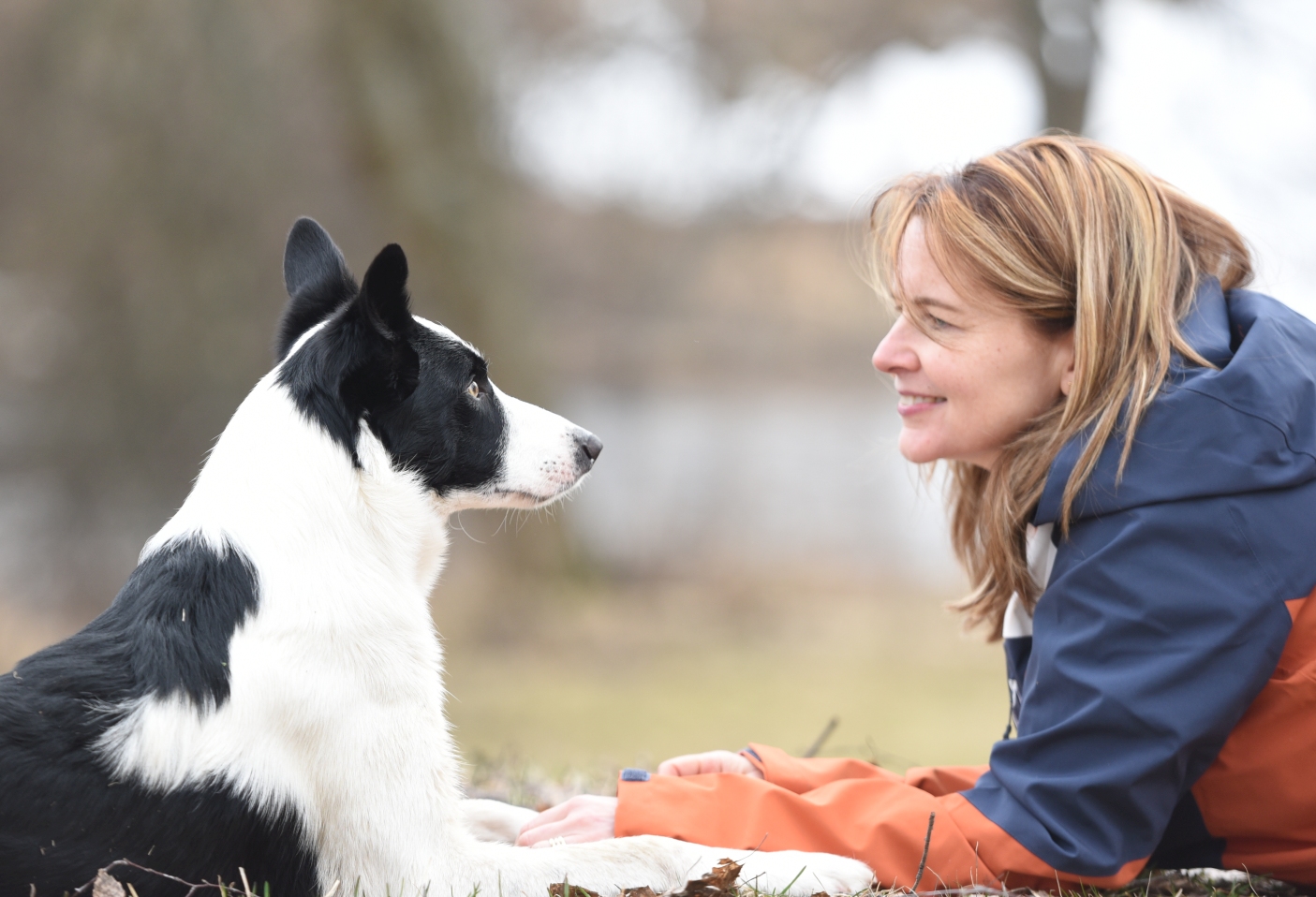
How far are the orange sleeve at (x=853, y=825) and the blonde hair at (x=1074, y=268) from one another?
2.16 ft

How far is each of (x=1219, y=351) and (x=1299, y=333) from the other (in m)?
0.21

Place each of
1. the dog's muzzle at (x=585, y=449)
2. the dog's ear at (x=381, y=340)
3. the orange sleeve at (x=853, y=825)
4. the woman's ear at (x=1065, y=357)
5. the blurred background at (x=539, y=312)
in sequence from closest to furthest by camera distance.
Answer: the orange sleeve at (x=853, y=825), the dog's ear at (x=381, y=340), the woman's ear at (x=1065, y=357), the dog's muzzle at (x=585, y=449), the blurred background at (x=539, y=312)

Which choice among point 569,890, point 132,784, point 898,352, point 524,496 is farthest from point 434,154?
point 569,890

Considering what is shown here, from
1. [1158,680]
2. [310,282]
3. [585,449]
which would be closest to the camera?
[1158,680]

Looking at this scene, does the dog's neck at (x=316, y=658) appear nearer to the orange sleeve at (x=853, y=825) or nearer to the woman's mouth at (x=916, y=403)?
the orange sleeve at (x=853, y=825)

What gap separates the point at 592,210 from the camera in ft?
38.5

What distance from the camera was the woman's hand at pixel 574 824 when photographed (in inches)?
97.6

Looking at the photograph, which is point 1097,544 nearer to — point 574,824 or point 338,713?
point 574,824

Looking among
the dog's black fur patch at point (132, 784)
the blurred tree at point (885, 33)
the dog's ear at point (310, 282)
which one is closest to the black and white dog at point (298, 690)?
the dog's black fur patch at point (132, 784)

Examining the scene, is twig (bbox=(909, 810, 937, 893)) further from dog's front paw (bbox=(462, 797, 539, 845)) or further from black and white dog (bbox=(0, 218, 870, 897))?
dog's front paw (bbox=(462, 797, 539, 845))

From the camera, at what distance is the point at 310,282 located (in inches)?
109

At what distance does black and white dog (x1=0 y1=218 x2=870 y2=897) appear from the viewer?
2076 millimetres

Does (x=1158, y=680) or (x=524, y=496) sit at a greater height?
(x=524, y=496)

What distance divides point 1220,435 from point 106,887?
2.33 meters
